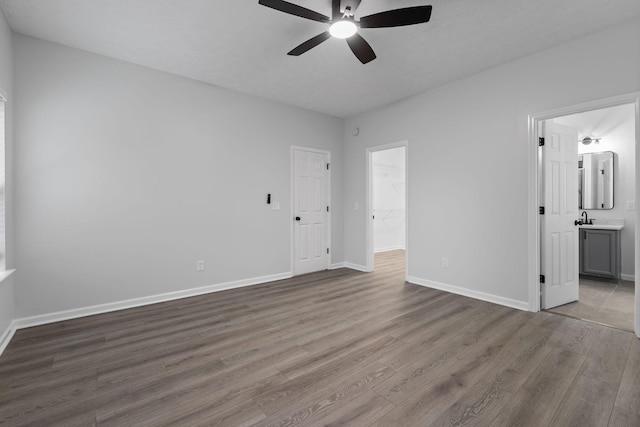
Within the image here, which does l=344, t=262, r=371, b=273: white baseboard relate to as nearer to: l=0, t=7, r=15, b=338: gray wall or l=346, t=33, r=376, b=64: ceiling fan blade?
l=346, t=33, r=376, b=64: ceiling fan blade

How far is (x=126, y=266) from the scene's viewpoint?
3285 millimetres

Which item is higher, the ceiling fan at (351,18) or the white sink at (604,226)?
the ceiling fan at (351,18)

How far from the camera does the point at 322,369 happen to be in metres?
2.07

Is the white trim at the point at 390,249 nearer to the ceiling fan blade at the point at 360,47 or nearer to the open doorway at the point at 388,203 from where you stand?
the open doorway at the point at 388,203

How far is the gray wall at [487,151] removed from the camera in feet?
8.96

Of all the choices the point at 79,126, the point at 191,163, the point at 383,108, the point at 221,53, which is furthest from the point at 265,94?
the point at 79,126

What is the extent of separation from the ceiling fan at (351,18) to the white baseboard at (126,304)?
3155 millimetres

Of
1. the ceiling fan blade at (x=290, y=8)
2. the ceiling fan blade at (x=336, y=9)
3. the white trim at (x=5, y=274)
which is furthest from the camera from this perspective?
the white trim at (x=5, y=274)

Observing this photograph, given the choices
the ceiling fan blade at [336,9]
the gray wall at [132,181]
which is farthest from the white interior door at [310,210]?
the ceiling fan blade at [336,9]

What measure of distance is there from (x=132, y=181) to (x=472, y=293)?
14.3 feet

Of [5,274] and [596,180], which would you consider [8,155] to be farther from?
[596,180]

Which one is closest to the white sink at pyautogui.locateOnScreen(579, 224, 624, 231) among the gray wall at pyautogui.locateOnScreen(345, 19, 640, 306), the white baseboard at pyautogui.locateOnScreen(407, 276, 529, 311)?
the gray wall at pyautogui.locateOnScreen(345, 19, 640, 306)

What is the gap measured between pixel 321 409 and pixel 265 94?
3967 millimetres

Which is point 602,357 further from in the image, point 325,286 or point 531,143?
point 325,286
